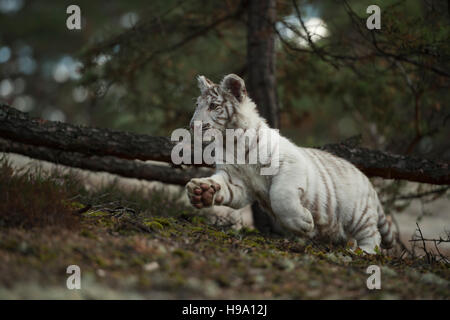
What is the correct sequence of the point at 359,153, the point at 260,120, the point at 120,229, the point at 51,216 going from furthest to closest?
the point at 359,153, the point at 260,120, the point at 120,229, the point at 51,216

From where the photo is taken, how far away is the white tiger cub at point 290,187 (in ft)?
11.0

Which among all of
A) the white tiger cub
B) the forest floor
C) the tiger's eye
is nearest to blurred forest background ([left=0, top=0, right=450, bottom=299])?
the forest floor

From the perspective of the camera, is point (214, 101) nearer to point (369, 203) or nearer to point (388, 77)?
point (369, 203)

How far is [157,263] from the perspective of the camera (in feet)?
8.25

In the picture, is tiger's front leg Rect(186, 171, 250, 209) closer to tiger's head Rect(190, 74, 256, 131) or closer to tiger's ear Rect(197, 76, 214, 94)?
tiger's head Rect(190, 74, 256, 131)

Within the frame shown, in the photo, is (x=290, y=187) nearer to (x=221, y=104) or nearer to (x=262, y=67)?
(x=221, y=104)

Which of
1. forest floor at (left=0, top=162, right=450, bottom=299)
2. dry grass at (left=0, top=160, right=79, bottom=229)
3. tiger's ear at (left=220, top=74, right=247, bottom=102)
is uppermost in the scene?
tiger's ear at (left=220, top=74, right=247, bottom=102)

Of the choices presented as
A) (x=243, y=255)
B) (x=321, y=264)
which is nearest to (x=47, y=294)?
(x=243, y=255)

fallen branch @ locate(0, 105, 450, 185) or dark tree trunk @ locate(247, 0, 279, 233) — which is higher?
dark tree trunk @ locate(247, 0, 279, 233)

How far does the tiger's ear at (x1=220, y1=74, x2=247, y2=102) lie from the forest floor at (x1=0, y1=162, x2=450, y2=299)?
3.94 feet

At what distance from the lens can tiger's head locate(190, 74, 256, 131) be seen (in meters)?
3.50

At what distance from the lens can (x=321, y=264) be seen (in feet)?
9.65

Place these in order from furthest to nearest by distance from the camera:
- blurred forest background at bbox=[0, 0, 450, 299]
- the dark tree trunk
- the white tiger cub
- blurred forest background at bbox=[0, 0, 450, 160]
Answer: the dark tree trunk, blurred forest background at bbox=[0, 0, 450, 160], the white tiger cub, blurred forest background at bbox=[0, 0, 450, 299]

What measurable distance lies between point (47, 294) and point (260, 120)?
2.31 meters
